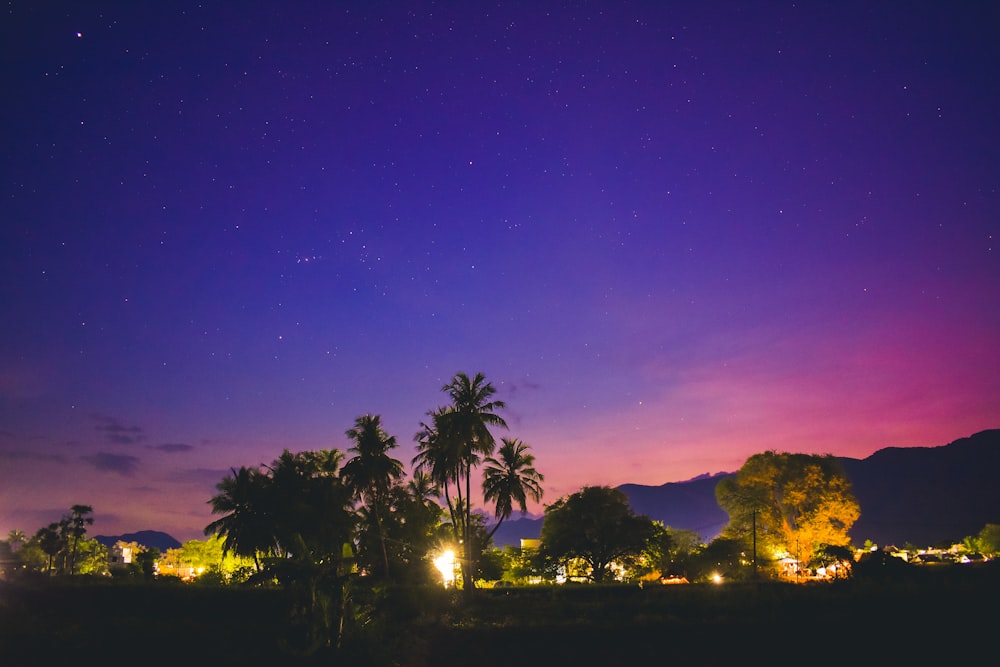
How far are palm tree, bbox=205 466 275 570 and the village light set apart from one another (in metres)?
13.7

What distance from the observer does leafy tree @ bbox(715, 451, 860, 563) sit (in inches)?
1871

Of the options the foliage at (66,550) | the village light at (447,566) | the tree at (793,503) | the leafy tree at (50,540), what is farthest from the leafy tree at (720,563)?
the leafy tree at (50,540)

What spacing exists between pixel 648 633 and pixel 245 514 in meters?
37.2

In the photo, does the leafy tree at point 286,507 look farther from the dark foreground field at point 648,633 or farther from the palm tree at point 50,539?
the palm tree at point 50,539

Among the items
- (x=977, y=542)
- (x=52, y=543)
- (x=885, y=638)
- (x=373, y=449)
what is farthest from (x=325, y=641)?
(x=977, y=542)

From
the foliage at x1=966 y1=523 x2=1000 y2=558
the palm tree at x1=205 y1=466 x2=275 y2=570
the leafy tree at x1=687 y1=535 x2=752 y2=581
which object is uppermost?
the palm tree at x1=205 y1=466 x2=275 y2=570

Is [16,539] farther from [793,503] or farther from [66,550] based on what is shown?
[793,503]

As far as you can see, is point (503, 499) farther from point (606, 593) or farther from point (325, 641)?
point (325, 641)

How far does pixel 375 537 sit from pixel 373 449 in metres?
7.52

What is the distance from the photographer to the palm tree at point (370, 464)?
145ft

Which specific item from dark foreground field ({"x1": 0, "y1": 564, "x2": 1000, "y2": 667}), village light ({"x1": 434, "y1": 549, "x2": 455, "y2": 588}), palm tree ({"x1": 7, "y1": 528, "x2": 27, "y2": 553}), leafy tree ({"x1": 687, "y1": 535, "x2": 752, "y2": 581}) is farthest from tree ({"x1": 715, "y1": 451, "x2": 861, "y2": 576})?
palm tree ({"x1": 7, "y1": 528, "x2": 27, "y2": 553})

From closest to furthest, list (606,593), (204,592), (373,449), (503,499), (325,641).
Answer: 1. (325,641)
2. (204,592)
3. (606,593)
4. (503,499)
5. (373,449)

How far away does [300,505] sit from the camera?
43844 mm

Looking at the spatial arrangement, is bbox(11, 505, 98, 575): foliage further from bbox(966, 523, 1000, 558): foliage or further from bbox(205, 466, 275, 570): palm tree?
bbox(966, 523, 1000, 558): foliage
